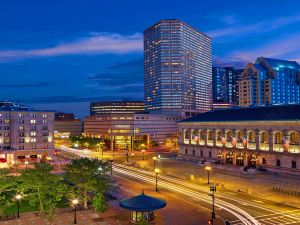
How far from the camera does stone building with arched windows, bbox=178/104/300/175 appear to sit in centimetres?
8612

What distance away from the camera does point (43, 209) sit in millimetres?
51125

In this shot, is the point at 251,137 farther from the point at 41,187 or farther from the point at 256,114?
the point at 41,187

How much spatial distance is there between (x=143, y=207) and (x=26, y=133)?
9167cm

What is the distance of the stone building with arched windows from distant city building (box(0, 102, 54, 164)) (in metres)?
50.1

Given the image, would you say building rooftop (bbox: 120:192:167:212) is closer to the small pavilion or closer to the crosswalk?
the small pavilion

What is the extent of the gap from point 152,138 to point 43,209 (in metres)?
144

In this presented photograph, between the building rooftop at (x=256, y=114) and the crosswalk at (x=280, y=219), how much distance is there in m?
39.3

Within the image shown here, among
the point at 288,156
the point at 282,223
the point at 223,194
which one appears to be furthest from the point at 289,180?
the point at 282,223

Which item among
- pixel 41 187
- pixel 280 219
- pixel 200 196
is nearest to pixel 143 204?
pixel 41 187

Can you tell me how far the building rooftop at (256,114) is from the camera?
293 ft

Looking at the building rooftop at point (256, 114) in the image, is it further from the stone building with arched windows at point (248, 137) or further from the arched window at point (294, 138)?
the arched window at point (294, 138)

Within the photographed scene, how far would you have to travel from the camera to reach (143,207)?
44656mm

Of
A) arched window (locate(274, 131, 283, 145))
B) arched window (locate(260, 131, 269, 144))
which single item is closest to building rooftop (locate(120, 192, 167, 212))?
arched window (locate(274, 131, 283, 145))

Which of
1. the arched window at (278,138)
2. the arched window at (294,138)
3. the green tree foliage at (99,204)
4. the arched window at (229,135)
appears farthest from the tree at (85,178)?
the arched window at (229,135)
